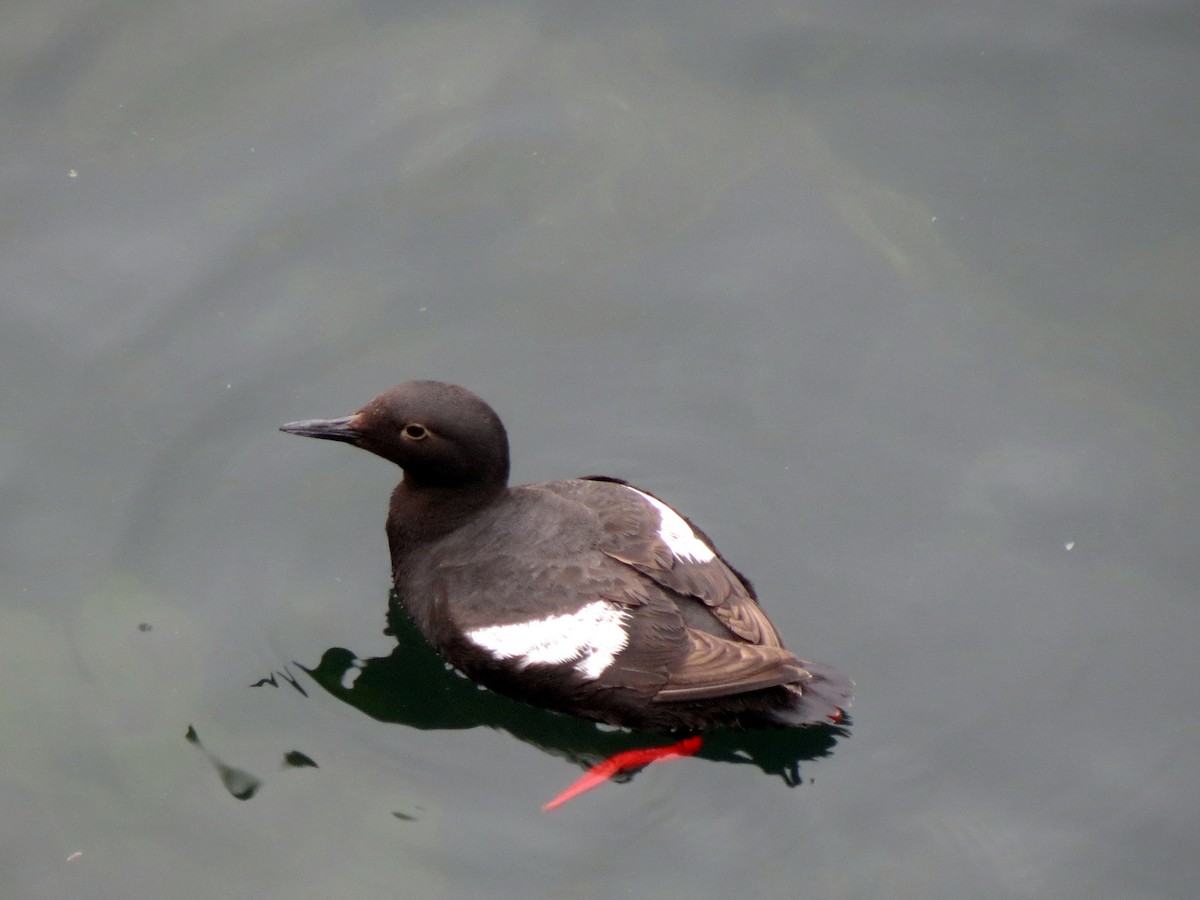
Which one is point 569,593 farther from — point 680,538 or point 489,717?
point 489,717

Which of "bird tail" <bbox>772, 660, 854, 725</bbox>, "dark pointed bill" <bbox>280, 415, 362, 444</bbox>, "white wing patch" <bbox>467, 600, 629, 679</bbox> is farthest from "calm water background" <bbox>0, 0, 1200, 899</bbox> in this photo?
"dark pointed bill" <bbox>280, 415, 362, 444</bbox>

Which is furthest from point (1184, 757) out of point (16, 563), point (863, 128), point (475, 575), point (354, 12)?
point (354, 12)

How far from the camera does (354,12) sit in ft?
29.7

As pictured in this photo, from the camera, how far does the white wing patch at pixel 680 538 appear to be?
6773mm

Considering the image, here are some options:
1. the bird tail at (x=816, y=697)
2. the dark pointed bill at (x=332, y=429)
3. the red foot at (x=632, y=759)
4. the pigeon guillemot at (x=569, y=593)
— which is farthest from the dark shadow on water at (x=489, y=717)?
the dark pointed bill at (x=332, y=429)

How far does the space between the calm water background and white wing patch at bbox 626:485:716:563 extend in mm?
558

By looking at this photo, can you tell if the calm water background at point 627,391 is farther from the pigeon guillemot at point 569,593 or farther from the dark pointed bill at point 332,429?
the dark pointed bill at point 332,429

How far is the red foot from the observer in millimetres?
6680

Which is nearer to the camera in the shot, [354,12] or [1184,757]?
[1184,757]

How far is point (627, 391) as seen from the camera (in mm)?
7961

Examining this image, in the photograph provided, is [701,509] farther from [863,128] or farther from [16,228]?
[16,228]

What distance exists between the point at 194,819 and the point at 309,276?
3.12 meters

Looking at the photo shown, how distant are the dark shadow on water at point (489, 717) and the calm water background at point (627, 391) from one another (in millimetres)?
105

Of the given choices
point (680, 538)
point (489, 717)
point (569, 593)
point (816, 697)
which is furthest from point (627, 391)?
point (816, 697)
